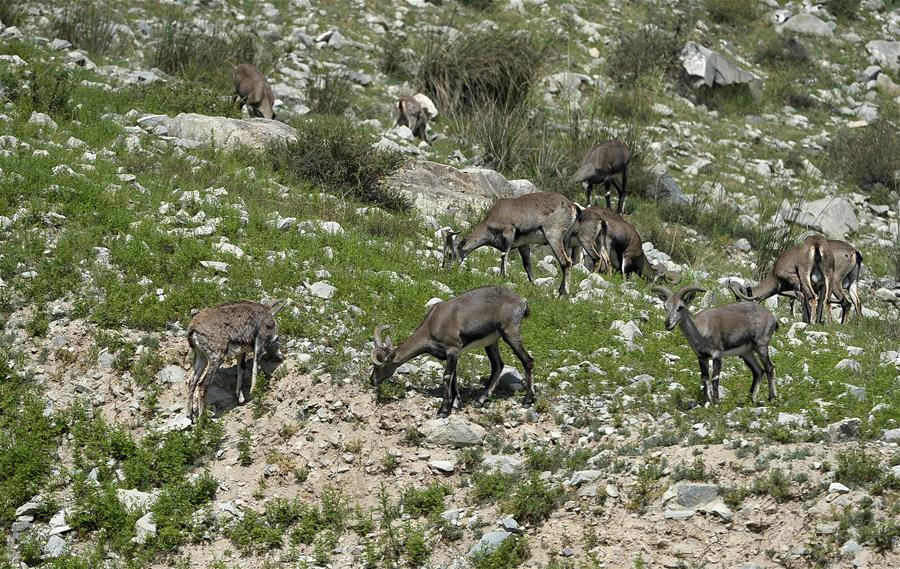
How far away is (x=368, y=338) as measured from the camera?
544 inches

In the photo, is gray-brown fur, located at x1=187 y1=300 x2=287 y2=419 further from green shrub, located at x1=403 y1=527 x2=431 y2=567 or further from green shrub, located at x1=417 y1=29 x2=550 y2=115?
green shrub, located at x1=417 y1=29 x2=550 y2=115

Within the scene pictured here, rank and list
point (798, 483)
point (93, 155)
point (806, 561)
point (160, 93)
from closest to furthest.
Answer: point (806, 561) → point (798, 483) → point (93, 155) → point (160, 93)

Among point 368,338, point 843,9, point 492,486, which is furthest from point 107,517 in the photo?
point 843,9

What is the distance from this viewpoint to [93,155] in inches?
696

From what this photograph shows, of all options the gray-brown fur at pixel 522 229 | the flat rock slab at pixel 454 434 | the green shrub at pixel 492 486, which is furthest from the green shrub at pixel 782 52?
the green shrub at pixel 492 486

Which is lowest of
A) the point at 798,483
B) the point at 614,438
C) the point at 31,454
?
the point at 31,454

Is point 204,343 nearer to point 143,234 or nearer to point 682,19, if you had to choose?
point 143,234

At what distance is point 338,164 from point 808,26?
22.2 m

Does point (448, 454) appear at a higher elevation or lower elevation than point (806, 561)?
lower

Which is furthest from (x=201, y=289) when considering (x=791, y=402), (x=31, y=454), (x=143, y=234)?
(x=791, y=402)

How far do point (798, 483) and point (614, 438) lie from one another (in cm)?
222

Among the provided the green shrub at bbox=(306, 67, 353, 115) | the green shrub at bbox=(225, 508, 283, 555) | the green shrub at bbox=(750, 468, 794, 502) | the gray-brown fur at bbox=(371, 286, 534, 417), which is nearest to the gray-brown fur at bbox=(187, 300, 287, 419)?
the gray-brown fur at bbox=(371, 286, 534, 417)

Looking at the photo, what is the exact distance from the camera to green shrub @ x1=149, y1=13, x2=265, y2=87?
24.0m

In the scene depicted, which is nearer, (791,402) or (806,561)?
(806,561)
